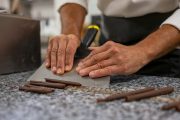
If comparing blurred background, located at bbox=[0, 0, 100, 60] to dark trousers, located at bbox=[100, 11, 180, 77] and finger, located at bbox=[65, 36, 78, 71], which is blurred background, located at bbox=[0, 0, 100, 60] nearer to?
dark trousers, located at bbox=[100, 11, 180, 77]

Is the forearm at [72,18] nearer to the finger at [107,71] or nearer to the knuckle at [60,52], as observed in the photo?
the knuckle at [60,52]

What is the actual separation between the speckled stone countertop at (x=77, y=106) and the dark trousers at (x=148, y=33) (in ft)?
0.91

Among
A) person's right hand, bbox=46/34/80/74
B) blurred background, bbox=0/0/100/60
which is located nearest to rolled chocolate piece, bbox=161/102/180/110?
person's right hand, bbox=46/34/80/74

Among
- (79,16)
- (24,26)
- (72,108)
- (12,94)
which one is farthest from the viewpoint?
(79,16)

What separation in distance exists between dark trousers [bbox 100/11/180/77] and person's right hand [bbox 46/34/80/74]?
208mm

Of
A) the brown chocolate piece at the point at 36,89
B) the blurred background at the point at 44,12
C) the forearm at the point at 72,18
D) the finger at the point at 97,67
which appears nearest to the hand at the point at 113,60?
the finger at the point at 97,67

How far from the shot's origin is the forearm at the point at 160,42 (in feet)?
2.84

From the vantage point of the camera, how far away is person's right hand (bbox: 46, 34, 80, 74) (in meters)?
0.88

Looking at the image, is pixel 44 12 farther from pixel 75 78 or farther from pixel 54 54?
pixel 75 78

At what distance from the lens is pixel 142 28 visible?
42.7 inches

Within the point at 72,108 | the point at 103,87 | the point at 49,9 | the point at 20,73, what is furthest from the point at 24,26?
the point at 49,9

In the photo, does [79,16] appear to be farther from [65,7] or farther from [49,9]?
[49,9]

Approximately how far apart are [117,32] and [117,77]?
28 cm

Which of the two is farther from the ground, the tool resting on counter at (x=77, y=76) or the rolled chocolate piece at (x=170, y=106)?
the rolled chocolate piece at (x=170, y=106)
